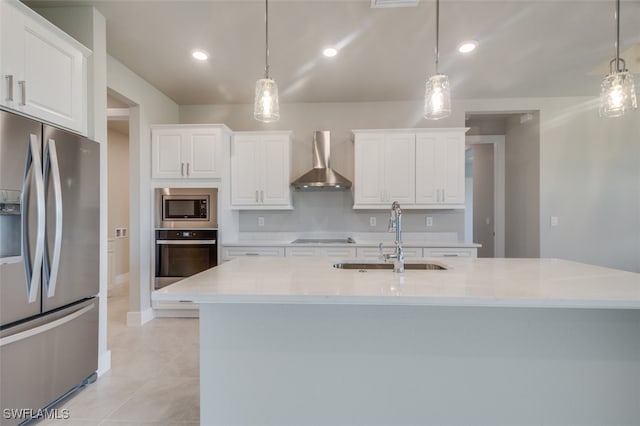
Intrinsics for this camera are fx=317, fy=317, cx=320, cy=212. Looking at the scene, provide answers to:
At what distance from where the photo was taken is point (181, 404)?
80.7 inches

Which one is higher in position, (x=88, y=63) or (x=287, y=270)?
(x=88, y=63)

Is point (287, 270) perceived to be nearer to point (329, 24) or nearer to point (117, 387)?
point (117, 387)

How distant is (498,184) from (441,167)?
5.85 feet

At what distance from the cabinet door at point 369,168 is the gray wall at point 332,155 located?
35 cm

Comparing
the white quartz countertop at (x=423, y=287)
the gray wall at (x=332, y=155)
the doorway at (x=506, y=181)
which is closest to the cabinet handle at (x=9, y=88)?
the white quartz countertop at (x=423, y=287)

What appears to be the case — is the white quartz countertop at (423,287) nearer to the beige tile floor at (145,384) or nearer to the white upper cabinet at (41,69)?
the beige tile floor at (145,384)

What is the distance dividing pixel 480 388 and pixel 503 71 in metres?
3.17

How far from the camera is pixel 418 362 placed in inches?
62.4

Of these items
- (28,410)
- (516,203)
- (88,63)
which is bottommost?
(28,410)

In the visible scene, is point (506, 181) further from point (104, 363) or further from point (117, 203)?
point (117, 203)

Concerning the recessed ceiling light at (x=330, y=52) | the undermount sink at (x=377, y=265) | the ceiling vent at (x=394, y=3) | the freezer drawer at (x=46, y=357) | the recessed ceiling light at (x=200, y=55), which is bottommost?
the freezer drawer at (x=46, y=357)

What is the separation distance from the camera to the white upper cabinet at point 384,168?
3.89 meters

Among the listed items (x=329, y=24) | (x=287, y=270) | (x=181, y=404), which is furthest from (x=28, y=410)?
(x=329, y=24)

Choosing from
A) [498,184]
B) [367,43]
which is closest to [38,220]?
[367,43]
